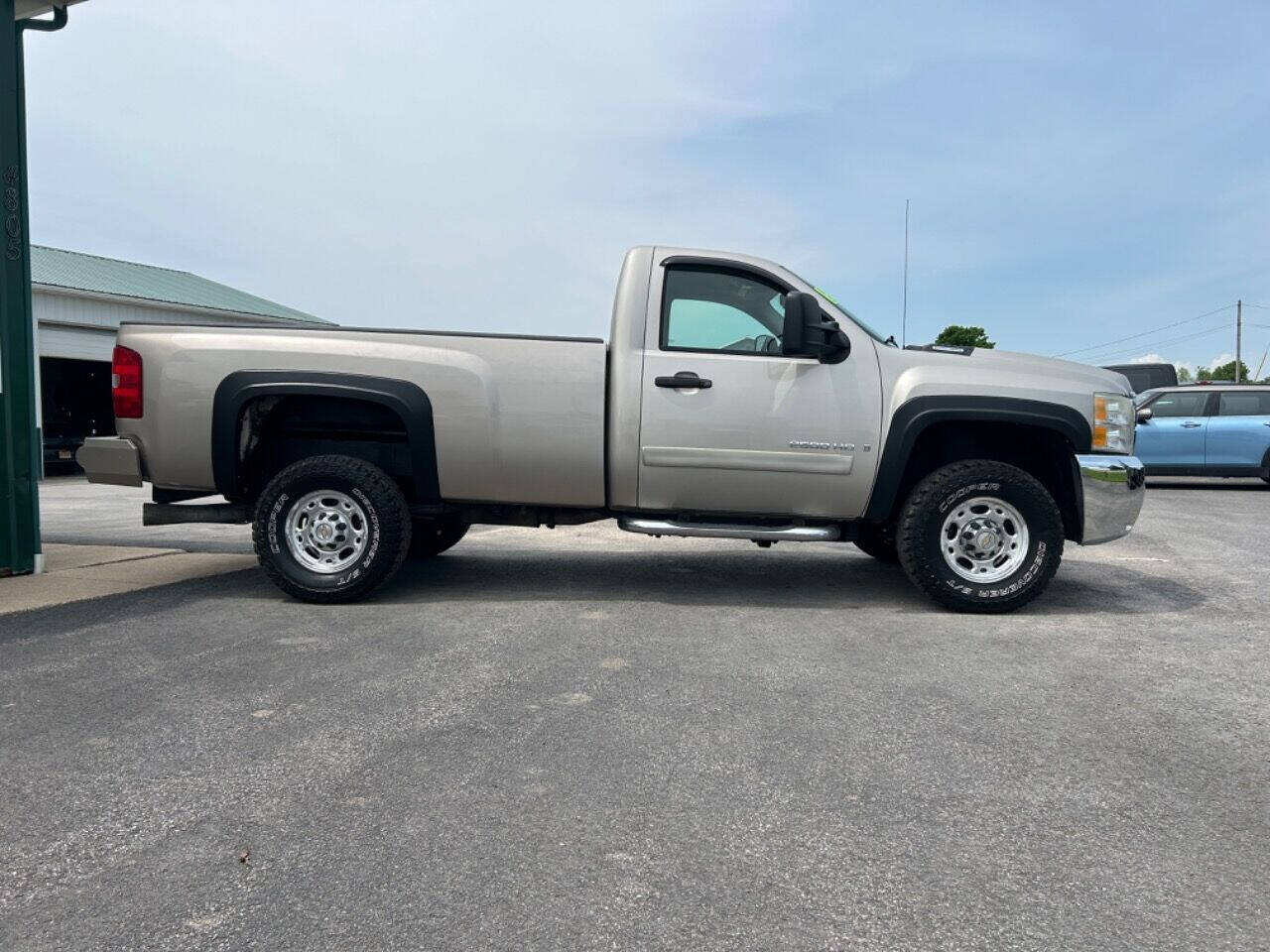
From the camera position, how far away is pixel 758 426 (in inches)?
199

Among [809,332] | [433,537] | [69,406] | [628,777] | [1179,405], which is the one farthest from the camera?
[69,406]

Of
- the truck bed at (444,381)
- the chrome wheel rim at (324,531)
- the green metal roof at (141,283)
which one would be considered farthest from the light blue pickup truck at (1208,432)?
the green metal roof at (141,283)

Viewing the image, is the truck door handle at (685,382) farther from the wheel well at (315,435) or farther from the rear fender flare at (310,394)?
the wheel well at (315,435)

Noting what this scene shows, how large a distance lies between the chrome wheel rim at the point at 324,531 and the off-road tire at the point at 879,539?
3.14 m

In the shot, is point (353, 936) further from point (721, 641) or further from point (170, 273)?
point (170, 273)

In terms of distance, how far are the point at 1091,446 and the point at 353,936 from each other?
4744 mm

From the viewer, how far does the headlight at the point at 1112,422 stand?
5117 mm

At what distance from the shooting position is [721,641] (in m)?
4.31

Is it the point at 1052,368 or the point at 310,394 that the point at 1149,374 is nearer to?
the point at 1052,368

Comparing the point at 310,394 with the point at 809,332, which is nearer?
the point at 809,332

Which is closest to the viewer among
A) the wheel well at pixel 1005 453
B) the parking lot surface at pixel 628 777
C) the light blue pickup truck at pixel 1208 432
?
the parking lot surface at pixel 628 777

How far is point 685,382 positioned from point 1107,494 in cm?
253

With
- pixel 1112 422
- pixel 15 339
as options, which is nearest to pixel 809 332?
pixel 1112 422

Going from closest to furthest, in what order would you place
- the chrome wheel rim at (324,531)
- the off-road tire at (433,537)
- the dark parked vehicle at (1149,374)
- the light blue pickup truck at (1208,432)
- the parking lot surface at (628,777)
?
the parking lot surface at (628,777) < the chrome wheel rim at (324,531) < the off-road tire at (433,537) < the light blue pickup truck at (1208,432) < the dark parked vehicle at (1149,374)
